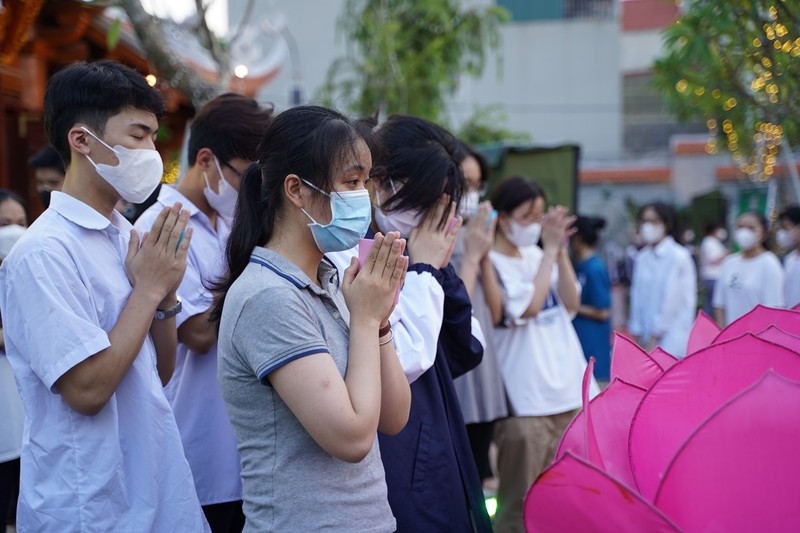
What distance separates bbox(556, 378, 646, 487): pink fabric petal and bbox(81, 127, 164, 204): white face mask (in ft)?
4.50

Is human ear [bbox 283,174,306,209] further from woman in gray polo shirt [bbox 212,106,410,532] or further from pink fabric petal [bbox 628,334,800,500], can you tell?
pink fabric petal [bbox 628,334,800,500]

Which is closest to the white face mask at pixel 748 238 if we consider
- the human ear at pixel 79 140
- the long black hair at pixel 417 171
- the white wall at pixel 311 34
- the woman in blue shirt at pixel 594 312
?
the woman in blue shirt at pixel 594 312

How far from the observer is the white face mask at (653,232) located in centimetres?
912

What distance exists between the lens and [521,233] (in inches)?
188

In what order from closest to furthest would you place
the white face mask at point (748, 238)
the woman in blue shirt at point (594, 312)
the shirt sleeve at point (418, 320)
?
the shirt sleeve at point (418, 320)
the woman in blue shirt at point (594, 312)
the white face mask at point (748, 238)

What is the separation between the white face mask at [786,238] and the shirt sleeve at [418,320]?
19.9 ft

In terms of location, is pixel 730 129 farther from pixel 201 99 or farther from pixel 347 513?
pixel 347 513

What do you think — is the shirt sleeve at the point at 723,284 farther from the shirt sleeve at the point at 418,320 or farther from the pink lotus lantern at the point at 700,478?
the pink lotus lantern at the point at 700,478

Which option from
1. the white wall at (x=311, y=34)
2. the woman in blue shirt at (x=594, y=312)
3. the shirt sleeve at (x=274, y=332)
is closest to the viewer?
the shirt sleeve at (x=274, y=332)

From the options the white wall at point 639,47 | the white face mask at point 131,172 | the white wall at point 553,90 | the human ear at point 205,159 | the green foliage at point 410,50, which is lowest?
the white face mask at point 131,172

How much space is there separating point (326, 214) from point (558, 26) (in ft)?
84.2

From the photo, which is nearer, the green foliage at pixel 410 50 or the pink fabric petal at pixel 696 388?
the pink fabric petal at pixel 696 388

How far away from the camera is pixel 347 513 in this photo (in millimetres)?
2049

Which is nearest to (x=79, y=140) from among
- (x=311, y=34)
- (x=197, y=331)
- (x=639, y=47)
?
(x=197, y=331)
